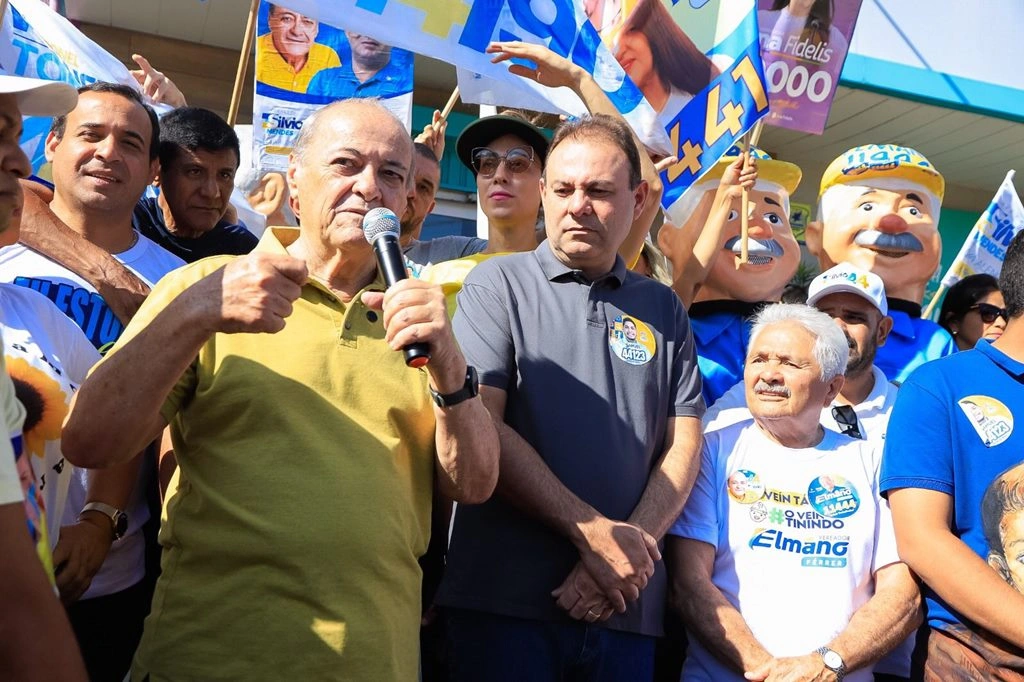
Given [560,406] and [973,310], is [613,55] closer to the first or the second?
[560,406]

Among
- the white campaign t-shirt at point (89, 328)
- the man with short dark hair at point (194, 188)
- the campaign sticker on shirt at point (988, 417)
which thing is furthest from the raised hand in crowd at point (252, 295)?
the campaign sticker on shirt at point (988, 417)

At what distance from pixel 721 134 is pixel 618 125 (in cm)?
115

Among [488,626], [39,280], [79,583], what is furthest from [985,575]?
[39,280]

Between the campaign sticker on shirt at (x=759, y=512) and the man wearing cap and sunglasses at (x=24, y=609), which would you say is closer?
the man wearing cap and sunglasses at (x=24, y=609)

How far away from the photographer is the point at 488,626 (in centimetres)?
259

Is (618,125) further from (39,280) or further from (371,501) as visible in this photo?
(39,280)

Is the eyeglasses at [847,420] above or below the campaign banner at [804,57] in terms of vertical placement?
below

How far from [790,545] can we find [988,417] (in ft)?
2.10

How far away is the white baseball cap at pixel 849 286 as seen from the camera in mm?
3861

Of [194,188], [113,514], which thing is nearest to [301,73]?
[194,188]

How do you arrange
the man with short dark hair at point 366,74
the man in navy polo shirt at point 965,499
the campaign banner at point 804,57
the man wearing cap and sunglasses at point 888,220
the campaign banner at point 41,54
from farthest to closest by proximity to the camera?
the campaign banner at point 804,57, the man with short dark hair at point 366,74, the man wearing cap and sunglasses at point 888,220, the campaign banner at point 41,54, the man in navy polo shirt at point 965,499

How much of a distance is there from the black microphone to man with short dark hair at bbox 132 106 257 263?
65.9 inches

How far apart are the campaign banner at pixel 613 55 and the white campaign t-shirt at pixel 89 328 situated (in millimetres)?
1428

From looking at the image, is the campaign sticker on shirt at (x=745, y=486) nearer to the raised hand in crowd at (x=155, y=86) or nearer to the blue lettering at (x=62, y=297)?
the blue lettering at (x=62, y=297)
